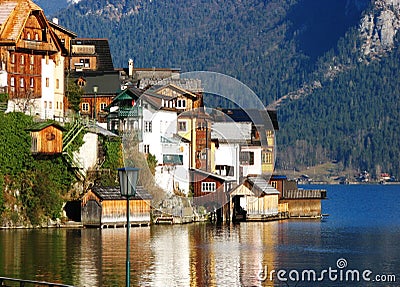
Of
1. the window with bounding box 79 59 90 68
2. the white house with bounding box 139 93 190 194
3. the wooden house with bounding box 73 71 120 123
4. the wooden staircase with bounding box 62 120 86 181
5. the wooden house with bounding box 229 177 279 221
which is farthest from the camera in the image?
the window with bounding box 79 59 90 68

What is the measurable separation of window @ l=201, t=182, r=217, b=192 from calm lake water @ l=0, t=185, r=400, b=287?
230 inches

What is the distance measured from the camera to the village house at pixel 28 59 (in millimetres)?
109750

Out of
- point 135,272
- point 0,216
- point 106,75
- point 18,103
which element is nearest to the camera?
point 135,272

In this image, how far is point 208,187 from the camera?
120 m

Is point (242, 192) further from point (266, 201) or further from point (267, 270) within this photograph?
point (267, 270)

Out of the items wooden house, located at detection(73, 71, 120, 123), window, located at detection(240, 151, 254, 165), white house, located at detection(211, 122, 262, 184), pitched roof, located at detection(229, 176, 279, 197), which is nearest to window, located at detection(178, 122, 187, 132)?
white house, located at detection(211, 122, 262, 184)

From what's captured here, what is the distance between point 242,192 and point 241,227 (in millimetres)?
8200

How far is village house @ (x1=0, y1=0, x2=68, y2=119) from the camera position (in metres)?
110

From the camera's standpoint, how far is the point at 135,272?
72.3m

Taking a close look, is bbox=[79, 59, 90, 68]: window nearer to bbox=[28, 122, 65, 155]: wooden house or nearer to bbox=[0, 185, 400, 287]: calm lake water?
bbox=[0, 185, 400, 287]: calm lake water

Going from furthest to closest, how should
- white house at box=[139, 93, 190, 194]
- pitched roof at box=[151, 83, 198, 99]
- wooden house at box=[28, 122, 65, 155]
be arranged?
pitched roof at box=[151, 83, 198, 99]
white house at box=[139, 93, 190, 194]
wooden house at box=[28, 122, 65, 155]

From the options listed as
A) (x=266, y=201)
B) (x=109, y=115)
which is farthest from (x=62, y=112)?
(x=266, y=201)

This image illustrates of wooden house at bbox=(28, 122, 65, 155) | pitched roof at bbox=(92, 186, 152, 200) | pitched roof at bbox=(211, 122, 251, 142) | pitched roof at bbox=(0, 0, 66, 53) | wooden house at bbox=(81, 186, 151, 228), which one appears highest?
pitched roof at bbox=(0, 0, 66, 53)

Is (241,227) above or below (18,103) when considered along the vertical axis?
below
